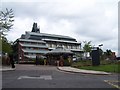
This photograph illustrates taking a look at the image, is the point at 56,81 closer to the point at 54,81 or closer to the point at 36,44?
the point at 54,81

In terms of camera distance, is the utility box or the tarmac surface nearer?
the tarmac surface

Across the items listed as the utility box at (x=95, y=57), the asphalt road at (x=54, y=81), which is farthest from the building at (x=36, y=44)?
the asphalt road at (x=54, y=81)

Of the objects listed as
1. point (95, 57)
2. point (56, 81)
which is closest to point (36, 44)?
point (95, 57)

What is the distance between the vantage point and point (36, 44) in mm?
120750

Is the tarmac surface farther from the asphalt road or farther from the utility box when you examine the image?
the utility box

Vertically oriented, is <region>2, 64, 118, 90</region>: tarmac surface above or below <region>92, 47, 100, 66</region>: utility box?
below

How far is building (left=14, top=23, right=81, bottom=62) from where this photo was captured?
372 ft

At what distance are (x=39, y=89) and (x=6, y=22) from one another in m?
25.8

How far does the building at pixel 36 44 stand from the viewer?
113 m

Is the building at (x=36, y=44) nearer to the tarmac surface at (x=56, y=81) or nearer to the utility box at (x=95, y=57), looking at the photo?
the utility box at (x=95, y=57)

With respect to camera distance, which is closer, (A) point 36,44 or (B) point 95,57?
(B) point 95,57

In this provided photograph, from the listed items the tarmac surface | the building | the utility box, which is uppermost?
the building

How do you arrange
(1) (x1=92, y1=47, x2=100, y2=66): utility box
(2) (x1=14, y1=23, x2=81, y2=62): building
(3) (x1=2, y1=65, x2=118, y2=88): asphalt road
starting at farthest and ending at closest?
(2) (x1=14, y1=23, x2=81, y2=62): building
(1) (x1=92, y1=47, x2=100, y2=66): utility box
(3) (x1=2, y1=65, x2=118, y2=88): asphalt road

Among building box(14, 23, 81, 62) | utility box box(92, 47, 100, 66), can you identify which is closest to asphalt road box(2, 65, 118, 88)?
utility box box(92, 47, 100, 66)
